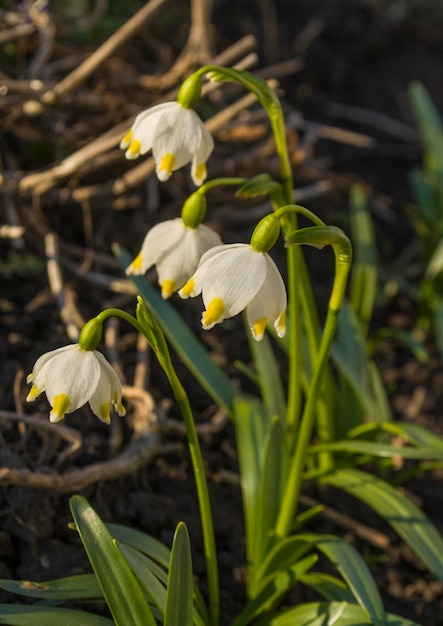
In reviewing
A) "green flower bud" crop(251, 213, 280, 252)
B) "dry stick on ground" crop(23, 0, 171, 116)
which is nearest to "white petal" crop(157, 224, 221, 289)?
"green flower bud" crop(251, 213, 280, 252)

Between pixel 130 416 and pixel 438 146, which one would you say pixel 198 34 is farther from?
pixel 130 416

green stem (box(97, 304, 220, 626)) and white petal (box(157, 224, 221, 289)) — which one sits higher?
white petal (box(157, 224, 221, 289))

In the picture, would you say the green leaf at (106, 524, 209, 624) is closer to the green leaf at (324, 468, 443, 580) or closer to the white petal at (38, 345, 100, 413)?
the white petal at (38, 345, 100, 413)

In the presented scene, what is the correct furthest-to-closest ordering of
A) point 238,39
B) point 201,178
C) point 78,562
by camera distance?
1. point 238,39
2. point 78,562
3. point 201,178

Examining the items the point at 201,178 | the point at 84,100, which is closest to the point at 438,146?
the point at 84,100

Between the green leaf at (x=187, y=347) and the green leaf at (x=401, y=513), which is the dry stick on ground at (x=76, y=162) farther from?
the green leaf at (x=401, y=513)

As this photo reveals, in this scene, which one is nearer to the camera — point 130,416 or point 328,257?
point 130,416
